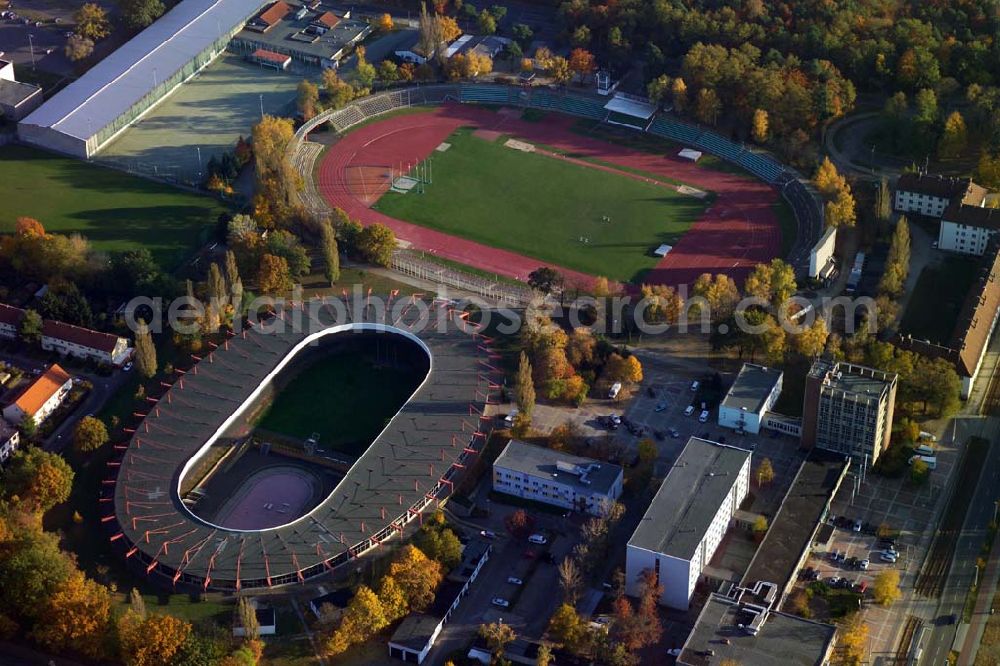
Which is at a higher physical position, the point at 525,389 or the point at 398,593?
the point at 525,389

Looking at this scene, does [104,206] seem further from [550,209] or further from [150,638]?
[150,638]

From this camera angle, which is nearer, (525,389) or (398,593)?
(398,593)

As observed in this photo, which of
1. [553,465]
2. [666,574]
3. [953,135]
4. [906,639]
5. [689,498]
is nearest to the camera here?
[906,639]

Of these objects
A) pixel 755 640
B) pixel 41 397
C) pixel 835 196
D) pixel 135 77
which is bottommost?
pixel 41 397

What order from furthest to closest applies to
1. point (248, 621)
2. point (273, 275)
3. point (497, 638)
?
point (273, 275)
point (248, 621)
point (497, 638)

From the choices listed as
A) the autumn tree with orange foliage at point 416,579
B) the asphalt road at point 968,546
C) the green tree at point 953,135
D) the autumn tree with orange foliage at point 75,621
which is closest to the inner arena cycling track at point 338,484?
the autumn tree with orange foliage at point 416,579

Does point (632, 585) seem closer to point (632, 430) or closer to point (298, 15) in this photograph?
point (632, 430)

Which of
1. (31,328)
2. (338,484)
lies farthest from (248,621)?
(31,328)
